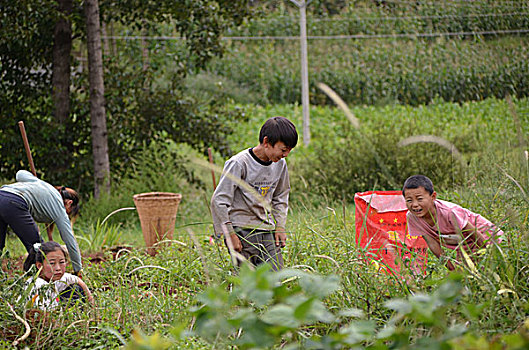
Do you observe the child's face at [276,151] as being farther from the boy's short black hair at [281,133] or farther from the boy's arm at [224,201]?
the boy's arm at [224,201]

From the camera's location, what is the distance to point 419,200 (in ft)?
11.1

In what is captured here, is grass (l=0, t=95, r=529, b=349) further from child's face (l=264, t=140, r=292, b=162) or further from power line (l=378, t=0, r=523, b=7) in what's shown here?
power line (l=378, t=0, r=523, b=7)

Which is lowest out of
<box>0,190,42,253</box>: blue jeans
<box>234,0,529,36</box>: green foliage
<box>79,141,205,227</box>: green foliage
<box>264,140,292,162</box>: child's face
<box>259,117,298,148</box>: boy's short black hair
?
<box>79,141,205,227</box>: green foliage

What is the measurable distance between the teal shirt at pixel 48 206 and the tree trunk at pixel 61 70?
367 cm

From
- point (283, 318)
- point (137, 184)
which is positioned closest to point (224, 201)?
point (283, 318)

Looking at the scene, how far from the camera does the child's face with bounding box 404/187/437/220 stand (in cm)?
338

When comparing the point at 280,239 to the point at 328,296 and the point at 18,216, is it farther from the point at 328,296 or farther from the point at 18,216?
the point at 18,216

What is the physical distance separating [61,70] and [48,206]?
4.23 meters

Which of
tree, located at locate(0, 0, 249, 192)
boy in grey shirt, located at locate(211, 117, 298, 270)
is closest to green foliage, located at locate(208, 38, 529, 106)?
tree, located at locate(0, 0, 249, 192)

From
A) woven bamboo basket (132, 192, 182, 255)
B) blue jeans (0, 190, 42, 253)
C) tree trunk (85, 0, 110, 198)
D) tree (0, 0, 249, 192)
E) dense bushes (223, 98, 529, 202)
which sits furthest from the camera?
tree (0, 0, 249, 192)

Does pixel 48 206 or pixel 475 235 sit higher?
pixel 475 235

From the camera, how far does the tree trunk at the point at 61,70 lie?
767cm

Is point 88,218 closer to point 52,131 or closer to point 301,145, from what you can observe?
point 52,131

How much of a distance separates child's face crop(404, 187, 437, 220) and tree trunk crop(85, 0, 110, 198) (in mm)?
4914
